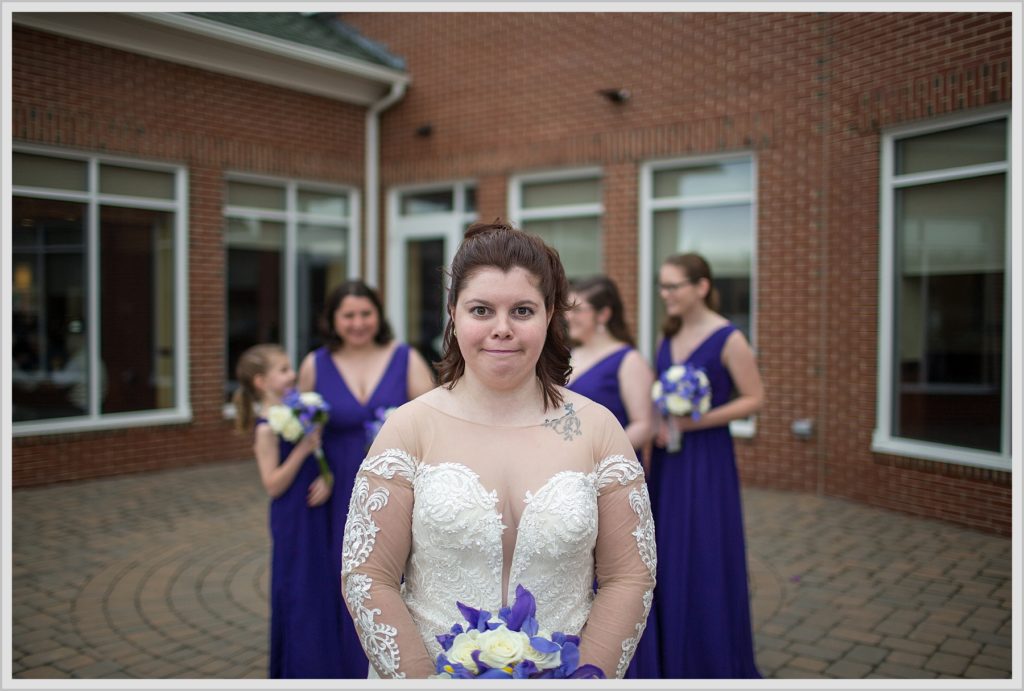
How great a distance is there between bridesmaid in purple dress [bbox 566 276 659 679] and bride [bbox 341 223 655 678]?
189 cm

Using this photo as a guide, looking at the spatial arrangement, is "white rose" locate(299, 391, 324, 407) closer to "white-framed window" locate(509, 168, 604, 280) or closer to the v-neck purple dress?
the v-neck purple dress

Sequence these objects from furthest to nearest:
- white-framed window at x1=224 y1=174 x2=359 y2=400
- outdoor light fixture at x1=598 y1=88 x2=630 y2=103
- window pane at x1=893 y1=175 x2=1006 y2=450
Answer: white-framed window at x1=224 y1=174 x2=359 y2=400 < outdoor light fixture at x1=598 y1=88 x2=630 y2=103 < window pane at x1=893 y1=175 x2=1006 y2=450

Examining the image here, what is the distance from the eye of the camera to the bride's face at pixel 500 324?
219cm

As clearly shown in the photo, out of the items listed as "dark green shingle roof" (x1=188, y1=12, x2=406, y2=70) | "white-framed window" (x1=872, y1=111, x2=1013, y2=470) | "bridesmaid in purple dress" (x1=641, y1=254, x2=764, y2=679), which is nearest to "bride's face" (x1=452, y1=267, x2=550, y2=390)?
"bridesmaid in purple dress" (x1=641, y1=254, x2=764, y2=679)

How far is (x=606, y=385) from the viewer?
4336 millimetres

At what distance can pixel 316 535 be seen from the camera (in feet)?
13.8

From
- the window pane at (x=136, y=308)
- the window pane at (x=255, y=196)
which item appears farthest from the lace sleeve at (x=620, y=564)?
the window pane at (x=255, y=196)

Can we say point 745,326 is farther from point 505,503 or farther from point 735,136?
point 505,503

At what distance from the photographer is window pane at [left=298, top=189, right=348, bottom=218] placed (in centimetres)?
1123

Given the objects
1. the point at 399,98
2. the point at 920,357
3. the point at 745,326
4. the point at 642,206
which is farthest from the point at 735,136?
the point at 399,98

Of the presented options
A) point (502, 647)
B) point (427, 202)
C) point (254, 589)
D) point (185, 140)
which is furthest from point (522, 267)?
point (427, 202)

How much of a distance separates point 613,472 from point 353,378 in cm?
250

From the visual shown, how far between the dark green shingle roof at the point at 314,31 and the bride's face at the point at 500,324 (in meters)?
8.72

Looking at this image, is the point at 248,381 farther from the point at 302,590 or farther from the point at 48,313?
the point at 48,313
